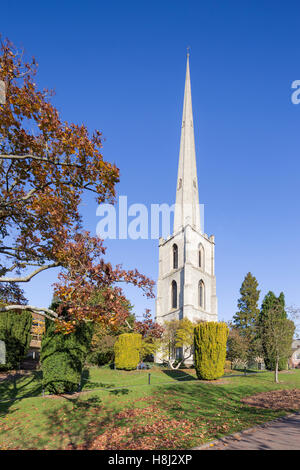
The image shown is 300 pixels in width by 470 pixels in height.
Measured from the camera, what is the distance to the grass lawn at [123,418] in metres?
7.23

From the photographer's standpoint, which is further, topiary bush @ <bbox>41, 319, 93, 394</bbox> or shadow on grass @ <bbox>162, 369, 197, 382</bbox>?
shadow on grass @ <bbox>162, 369, 197, 382</bbox>

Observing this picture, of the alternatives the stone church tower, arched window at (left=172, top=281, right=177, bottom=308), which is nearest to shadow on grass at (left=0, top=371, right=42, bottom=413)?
the stone church tower

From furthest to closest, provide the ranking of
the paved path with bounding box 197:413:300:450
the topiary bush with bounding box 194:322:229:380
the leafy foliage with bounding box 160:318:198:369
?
the leafy foliage with bounding box 160:318:198:369, the topiary bush with bounding box 194:322:229:380, the paved path with bounding box 197:413:300:450

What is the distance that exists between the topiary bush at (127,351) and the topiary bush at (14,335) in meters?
7.96

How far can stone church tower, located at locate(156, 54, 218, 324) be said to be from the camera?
4331 centimetres

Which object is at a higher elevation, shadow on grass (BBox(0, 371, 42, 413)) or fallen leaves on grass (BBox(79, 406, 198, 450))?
fallen leaves on grass (BBox(79, 406, 198, 450))

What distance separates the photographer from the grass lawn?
723cm

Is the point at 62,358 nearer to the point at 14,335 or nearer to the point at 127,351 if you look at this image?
the point at 14,335

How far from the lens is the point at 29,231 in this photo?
31.8ft

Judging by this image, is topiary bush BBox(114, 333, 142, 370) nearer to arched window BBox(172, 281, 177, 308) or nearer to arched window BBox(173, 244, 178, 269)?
arched window BBox(172, 281, 177, 308)

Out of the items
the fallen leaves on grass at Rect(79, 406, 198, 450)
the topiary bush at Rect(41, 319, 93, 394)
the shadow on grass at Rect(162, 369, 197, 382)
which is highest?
the topiary bush at Rect(41, 319, 93, 394)

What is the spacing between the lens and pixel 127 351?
24922 mm

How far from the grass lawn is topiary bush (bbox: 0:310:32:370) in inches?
221

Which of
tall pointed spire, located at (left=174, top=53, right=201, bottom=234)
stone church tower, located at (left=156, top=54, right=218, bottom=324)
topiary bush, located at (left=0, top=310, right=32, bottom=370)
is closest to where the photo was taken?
topiary bush, located at (left=0, top=310, right=32, bottom=370)
